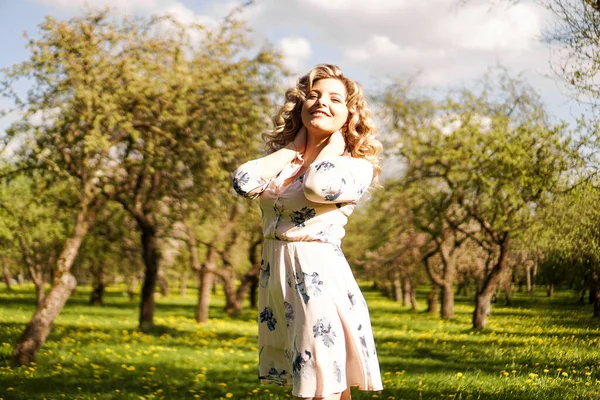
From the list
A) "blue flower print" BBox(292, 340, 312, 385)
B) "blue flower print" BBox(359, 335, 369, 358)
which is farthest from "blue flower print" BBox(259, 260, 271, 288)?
"blue flower print" BBox(359, 335, 369, 358)

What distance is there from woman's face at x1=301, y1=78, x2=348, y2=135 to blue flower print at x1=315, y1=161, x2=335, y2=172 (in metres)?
0.36

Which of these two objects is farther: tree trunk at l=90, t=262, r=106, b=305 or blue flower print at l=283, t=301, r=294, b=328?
tree trunk at l=90, t=262, r=106, b=305

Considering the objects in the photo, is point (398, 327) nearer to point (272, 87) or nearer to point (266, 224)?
point (272, 87)

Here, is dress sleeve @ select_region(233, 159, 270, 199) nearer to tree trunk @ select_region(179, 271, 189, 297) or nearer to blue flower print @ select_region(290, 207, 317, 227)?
blue flower print @ select_region(290, 207, 317, 227)

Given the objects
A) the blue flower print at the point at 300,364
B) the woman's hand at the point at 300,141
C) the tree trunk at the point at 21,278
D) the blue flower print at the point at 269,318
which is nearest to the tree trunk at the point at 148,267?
the tree trunk at the point at 21,278

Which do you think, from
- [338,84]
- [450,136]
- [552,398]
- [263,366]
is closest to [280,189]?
[338,84]

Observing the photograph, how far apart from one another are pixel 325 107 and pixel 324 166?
468 mm

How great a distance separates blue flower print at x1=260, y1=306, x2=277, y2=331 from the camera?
340 centimetres

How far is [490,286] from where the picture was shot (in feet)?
51.8

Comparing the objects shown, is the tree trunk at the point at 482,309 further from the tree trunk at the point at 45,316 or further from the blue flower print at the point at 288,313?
the blue flower print at the point at 288,313

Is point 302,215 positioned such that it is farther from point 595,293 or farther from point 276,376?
point 595,293

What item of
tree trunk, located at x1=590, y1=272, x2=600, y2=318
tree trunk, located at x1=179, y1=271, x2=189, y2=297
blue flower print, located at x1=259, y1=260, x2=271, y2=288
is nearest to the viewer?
blue flower print, located at x1=259, y1=260, x2=271, y2=288

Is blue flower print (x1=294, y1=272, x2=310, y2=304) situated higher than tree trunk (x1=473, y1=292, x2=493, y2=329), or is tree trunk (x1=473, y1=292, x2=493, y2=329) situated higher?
blue flower print (x1=294, y1=272, x2=310, y2=304)

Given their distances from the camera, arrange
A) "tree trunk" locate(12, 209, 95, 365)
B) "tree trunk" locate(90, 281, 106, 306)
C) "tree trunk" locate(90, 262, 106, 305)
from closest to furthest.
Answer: "tree trunk" locate(12, 209, 95, 365), "tree trunk" locate(90, 262, 106, 305), "tree trunk" locate(90, 281, 106, 306)
